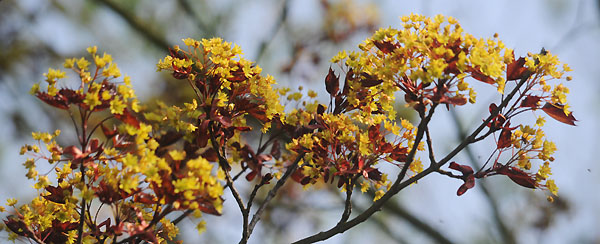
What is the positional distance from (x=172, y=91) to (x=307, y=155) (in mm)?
1770

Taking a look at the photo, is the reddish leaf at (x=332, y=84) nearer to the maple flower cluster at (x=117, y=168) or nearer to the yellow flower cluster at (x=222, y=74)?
the yellow flower cluster at (x=222, y=74)

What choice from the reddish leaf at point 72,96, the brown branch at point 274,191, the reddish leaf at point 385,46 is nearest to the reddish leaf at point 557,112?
the reddish leaf at point 385,46

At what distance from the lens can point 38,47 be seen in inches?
98.7

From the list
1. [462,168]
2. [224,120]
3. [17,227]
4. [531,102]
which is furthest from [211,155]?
[531,102]

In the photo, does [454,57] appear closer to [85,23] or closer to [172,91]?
[172,91]

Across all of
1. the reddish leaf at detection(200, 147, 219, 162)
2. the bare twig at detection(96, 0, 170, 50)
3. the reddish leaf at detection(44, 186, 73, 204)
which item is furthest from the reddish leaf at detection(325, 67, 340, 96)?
the bare twig at detection(96, 0, 170, 50)

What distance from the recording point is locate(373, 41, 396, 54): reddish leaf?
80 cm

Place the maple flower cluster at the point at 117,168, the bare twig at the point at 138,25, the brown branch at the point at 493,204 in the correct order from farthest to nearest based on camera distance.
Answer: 1. the brown branch at the point at 493,204
2. the bare twig at the point at 138,25
3. the maple flower cluster at the point at 117,168

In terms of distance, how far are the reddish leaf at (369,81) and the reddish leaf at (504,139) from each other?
0.71ft

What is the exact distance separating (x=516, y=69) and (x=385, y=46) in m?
0.20

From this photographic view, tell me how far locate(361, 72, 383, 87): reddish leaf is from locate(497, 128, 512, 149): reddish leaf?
0.71 ft

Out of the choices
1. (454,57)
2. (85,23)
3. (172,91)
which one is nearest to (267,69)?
(172,91)

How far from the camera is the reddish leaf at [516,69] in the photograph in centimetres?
76

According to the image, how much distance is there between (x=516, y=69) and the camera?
0.76 meters
